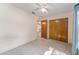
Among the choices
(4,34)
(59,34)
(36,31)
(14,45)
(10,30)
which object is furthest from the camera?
(36,31)

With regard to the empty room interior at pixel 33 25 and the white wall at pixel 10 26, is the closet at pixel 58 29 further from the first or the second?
the white wall at pixel 10 26

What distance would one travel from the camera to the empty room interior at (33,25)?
3562 mm

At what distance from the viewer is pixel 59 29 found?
5098mm

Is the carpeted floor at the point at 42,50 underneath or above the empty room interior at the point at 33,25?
underneath

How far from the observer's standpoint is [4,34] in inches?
144

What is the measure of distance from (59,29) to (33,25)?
7.13 feet

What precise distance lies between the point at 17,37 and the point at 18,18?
0.90 m

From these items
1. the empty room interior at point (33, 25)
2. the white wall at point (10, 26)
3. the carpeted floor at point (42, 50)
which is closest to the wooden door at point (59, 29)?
the empty room interior at point (33, 25)

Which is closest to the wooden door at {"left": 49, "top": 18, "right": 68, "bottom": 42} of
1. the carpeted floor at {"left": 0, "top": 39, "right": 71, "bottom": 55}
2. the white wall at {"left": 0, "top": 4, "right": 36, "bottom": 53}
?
the carpeted floor at {"left": 0, "top": 39, "right": 71, "bottom": 55}

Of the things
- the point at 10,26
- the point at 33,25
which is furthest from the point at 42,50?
the point at 33,25

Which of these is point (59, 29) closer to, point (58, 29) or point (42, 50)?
point (58, 29)
